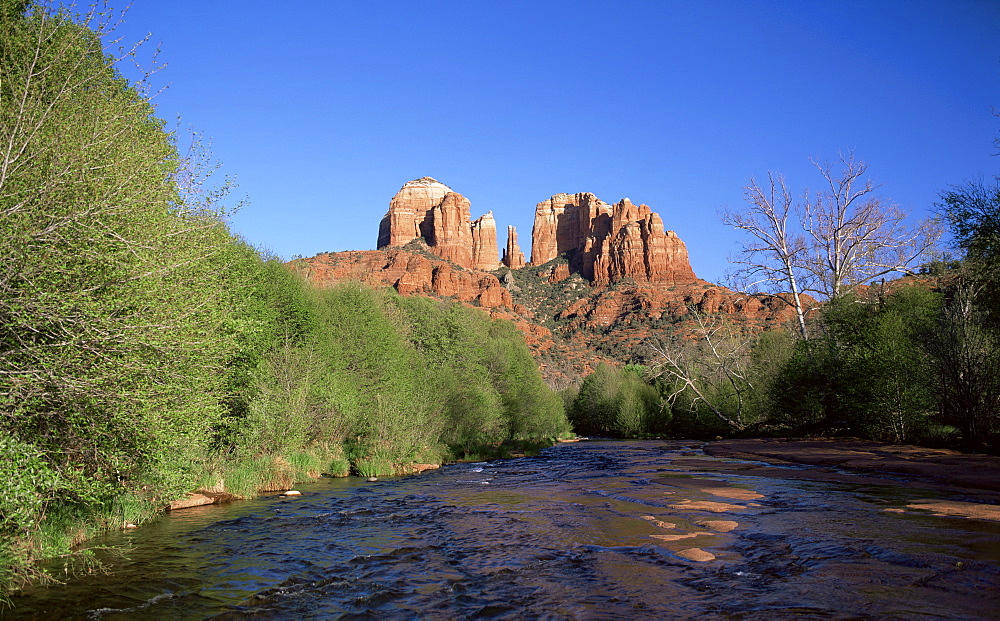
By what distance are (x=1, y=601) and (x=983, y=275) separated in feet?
79.9

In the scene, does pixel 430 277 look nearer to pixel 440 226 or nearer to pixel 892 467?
pixel 440 226

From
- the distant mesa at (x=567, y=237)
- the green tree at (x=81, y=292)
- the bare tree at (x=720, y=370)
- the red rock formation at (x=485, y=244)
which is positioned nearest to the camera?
the green tree at (x=81, y=292)

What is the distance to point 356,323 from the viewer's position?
3069cm

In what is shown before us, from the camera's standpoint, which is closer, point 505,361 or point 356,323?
point 356,323

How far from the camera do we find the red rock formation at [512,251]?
191250 mm

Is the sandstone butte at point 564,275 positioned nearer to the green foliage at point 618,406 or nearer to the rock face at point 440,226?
the rock face at point 440,226

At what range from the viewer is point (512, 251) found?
632 feet

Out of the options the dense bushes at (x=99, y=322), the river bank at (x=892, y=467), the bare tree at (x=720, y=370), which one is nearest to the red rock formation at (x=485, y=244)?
the bare tree at (x=720, y=370)

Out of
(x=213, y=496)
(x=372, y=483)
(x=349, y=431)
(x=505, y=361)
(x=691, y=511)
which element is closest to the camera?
(x=691, y=511)

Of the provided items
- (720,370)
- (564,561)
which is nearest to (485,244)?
(720,370)

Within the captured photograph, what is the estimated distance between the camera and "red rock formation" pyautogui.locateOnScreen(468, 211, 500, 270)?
172 metres

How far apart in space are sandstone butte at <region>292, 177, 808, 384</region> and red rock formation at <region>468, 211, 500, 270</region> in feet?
1.16

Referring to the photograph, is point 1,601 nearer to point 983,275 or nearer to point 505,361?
point 983,275

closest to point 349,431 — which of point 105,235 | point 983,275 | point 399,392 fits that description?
point 399,392
